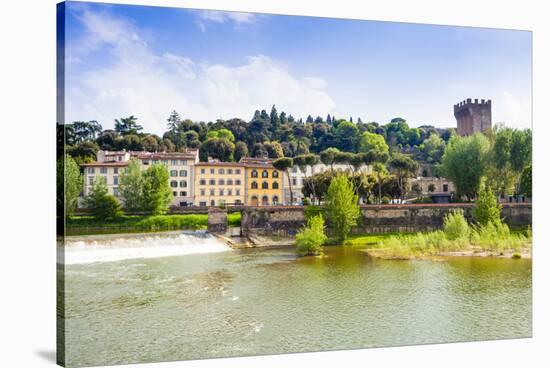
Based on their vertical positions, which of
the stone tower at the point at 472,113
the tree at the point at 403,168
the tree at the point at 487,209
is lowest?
the tree at the point at 487,209

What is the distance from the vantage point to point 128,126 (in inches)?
324

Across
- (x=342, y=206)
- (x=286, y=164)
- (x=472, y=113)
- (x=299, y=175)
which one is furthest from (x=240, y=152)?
(x=472, y=113)

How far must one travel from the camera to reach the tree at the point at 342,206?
10.2 meters

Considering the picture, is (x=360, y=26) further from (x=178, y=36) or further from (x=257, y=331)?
(x=257, y=331)

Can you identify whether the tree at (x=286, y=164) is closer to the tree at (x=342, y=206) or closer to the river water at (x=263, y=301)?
the tree at (x=342, y=206)

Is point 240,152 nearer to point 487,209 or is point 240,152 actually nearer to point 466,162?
point 466,162

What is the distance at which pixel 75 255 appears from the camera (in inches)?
293

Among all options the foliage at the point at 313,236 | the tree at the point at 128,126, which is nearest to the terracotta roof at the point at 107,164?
the tree at the point at 128,126

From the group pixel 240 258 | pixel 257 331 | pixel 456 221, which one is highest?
pixel 456 221

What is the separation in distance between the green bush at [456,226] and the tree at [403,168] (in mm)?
986

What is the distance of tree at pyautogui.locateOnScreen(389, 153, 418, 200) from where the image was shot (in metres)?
10.4

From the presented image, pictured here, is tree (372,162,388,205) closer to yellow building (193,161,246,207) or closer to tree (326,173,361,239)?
tree (326,173,361,239)

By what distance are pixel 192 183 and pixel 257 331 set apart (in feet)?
8.86

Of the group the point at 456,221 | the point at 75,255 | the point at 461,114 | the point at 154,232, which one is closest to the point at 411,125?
the point at 461,114
